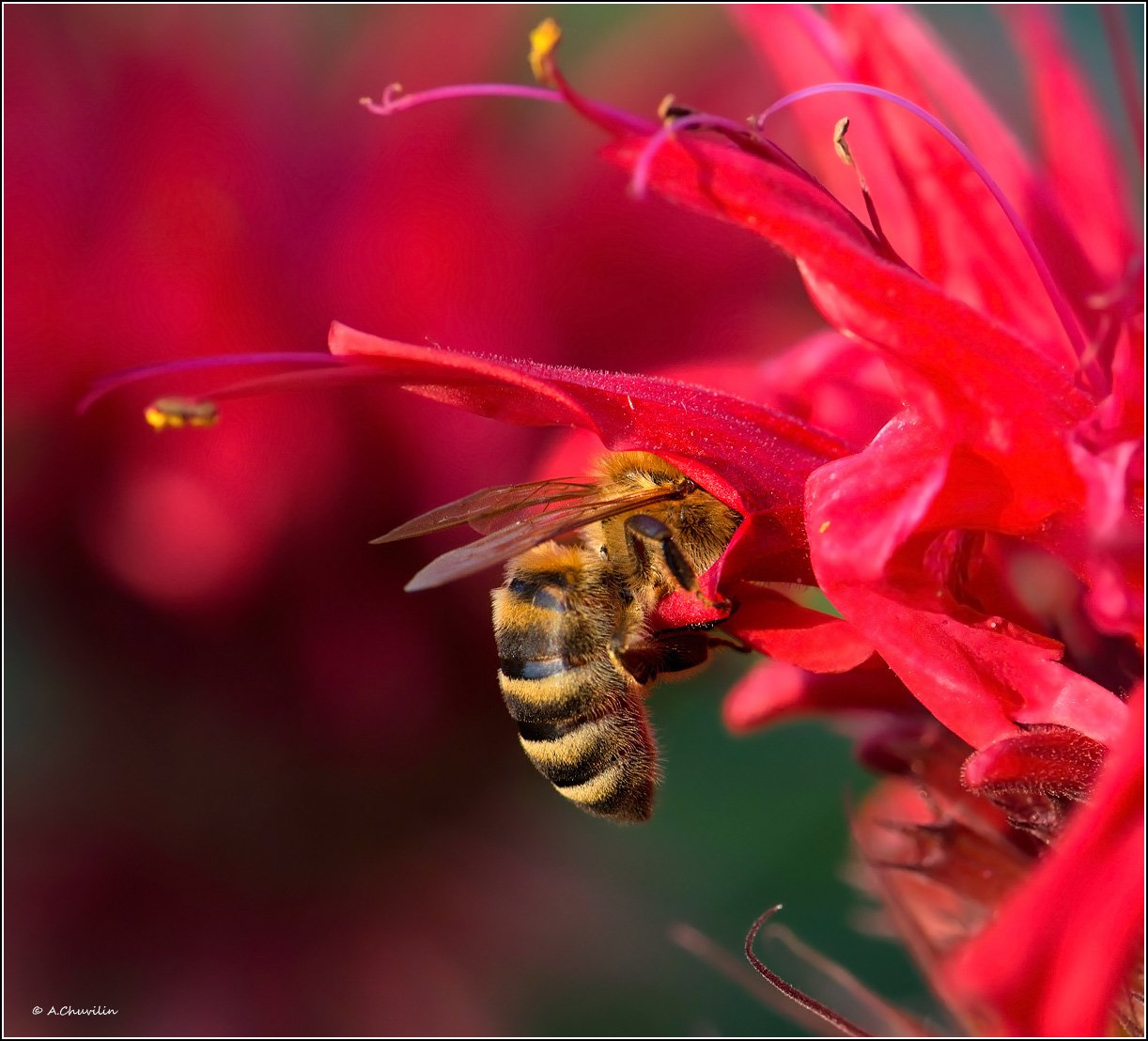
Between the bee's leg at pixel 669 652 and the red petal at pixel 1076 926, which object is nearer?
the red petal at pixel 1076 926

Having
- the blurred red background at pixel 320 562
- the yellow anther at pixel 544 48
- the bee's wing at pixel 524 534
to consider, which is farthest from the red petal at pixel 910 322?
the blurred red background at pixel 320 562

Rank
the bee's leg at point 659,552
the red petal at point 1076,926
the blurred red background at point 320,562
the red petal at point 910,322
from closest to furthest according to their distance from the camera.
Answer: the red petal at point 1076,926
the red petal at point 910,322
the bee's leg at point 659,552
the blurred red background at point 320,562

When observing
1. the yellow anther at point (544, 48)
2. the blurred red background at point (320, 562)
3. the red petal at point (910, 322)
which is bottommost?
the blurred red background at point (320, 562)

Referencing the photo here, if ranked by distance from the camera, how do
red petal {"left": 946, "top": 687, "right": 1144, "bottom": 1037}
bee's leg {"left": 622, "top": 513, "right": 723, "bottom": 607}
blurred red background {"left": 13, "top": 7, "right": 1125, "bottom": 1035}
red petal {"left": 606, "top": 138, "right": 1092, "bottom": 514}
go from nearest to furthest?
1. red petal {"left": 946, "top": 687, "right": 1144, "bottom": 1037}
2. red petal {"left": 606, "top": 138, "right": 1092, "bottom": 514}
3. bee's leg {"left": 622, "top": 513, "right": 723, "bottom": 607}
4. blurred red background {"left": 13, "top": 7, "right": 1125, "bottom": 1035}

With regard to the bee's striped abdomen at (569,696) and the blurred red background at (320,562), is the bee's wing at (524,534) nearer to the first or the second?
the bee's striped abdomen at (569,696)

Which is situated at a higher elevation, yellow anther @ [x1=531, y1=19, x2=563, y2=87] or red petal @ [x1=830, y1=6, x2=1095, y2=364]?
yellow anther @ [x1=531, y1=19, x2=563, y2=87]

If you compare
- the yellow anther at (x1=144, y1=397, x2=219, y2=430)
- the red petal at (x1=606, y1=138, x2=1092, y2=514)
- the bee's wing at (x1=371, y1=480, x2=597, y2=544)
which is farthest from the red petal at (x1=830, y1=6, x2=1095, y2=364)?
the yellow anther at (x1=144, y1=397, x2=219, y2=430)

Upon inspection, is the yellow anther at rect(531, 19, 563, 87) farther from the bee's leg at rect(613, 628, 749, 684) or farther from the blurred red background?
the blurred red background

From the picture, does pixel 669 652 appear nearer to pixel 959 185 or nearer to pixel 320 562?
pixel 959 185
